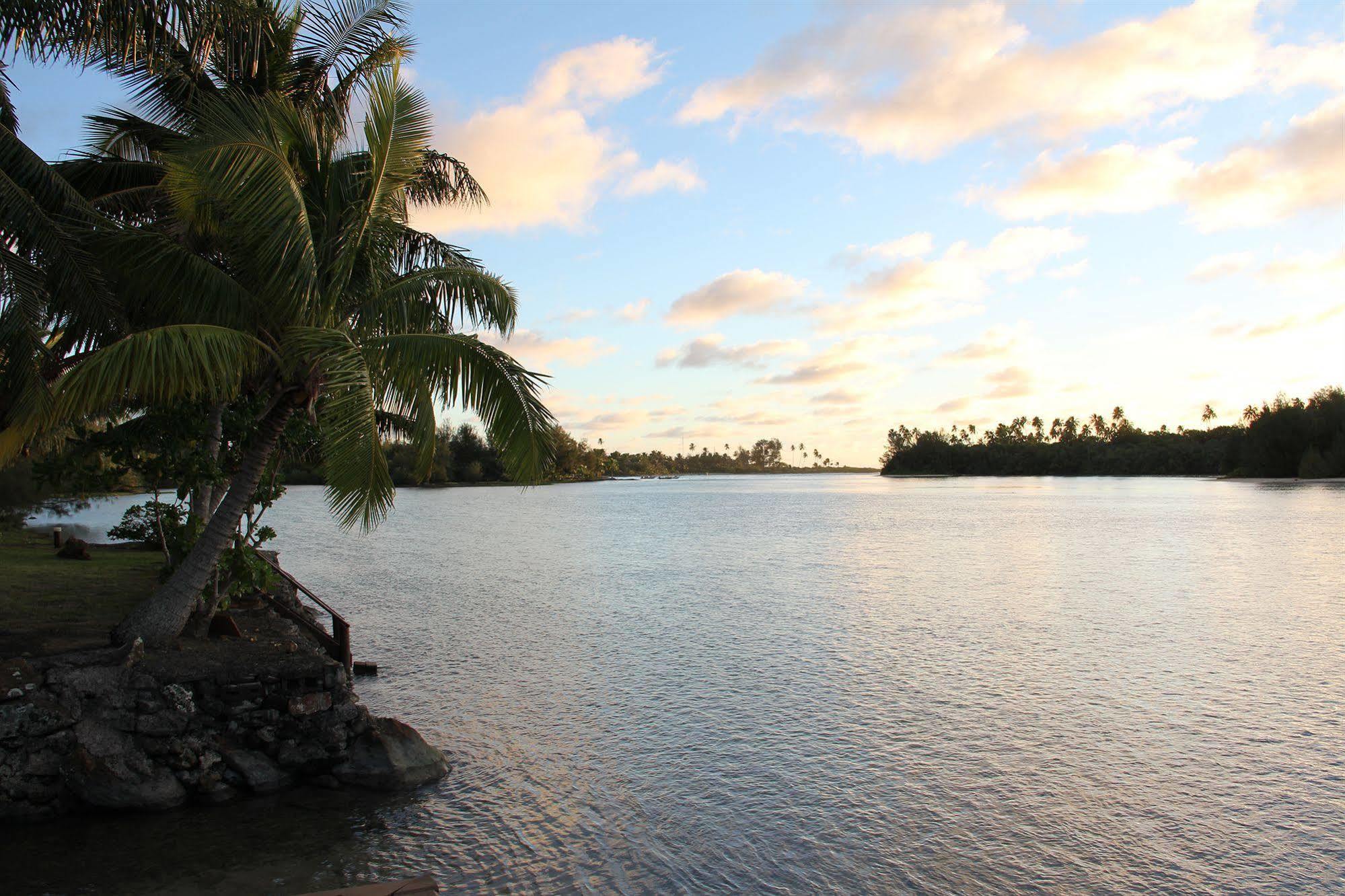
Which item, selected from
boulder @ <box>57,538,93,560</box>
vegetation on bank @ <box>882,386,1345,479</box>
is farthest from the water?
vegetation on bank @ <box>882,386,1345,479</box>

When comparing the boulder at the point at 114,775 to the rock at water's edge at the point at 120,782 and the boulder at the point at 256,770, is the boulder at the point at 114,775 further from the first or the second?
the boulder at the point at 256,770

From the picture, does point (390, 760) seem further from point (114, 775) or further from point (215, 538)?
point (215, 538)

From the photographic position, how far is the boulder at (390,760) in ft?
32.2

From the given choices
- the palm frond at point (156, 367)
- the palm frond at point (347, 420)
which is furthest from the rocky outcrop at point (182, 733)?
the palm frond at point (156, 367)

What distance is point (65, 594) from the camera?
14719 mm

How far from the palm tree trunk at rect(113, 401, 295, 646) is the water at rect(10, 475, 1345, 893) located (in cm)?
280

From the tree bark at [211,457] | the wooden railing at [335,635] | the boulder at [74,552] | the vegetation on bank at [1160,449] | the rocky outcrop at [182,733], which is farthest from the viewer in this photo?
the vegetation on bank at [1160,449]

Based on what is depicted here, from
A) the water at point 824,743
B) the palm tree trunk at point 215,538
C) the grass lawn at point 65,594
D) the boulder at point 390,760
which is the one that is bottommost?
the water at point 824,743

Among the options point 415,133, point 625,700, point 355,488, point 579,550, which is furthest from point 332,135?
point 579,550

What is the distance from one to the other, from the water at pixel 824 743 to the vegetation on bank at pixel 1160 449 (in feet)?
293

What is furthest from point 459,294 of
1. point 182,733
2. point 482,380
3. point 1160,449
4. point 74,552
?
point 1160,449

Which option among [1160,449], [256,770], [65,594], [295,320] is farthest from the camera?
[1160,449]

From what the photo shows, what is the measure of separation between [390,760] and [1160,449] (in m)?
157

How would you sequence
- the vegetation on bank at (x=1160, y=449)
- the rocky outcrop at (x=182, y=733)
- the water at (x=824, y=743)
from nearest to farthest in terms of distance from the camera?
the water at (x=824, y=743) < the rocky outcrop at (x=182, y=733) < the vegetation on bank at (x=1160, y=449)
